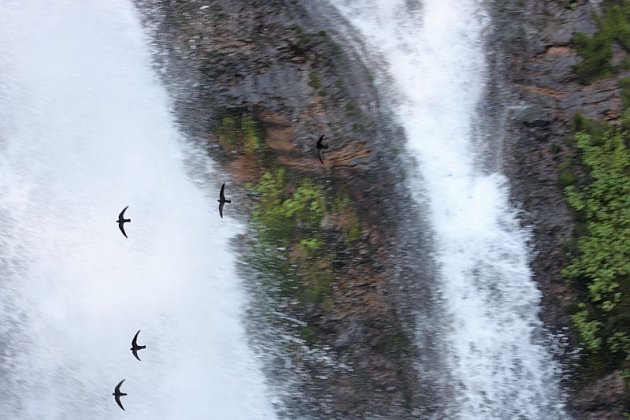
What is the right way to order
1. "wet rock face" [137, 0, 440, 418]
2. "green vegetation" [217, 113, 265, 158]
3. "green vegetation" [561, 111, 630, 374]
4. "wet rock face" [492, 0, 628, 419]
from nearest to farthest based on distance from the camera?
1. "green vegetation" [561, 111, 630, 374]
2. "wet rock face" [492, 0, 628, 419]
3. "wet rock face" [137, 0, 440, 418]
4. "green vegetation" [217, 113, 265, 158]

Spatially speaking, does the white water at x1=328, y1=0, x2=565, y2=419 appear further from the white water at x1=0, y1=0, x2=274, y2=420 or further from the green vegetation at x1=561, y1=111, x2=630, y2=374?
the white water at x1=0, y1=0, x2=274, y2=420

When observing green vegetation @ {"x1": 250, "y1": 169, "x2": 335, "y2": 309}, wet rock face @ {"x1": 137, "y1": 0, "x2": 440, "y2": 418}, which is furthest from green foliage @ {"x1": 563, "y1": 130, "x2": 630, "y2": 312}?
green vegetation @ {"x1": 250, "y1": 169, "x2": 335, "y2": 309}

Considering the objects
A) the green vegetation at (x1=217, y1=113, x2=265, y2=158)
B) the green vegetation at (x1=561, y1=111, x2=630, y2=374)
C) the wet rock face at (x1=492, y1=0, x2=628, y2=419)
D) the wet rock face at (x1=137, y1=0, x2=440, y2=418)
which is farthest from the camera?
the green vegetation at (x1=217, y1=113, x2=265, y2=158)

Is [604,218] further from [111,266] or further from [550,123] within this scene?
[111,266]

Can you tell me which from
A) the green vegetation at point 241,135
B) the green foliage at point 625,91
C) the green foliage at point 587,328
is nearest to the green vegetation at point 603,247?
the green foliage at point 587,328

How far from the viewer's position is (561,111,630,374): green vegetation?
783cm

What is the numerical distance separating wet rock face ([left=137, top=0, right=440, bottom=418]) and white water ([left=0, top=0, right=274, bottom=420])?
0.77 meters

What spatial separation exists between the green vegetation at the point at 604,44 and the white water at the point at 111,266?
5070 mm

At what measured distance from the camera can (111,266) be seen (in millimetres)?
8359

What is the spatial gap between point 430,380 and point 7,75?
7110 mm

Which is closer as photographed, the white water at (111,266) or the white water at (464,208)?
the white water at (464,208)

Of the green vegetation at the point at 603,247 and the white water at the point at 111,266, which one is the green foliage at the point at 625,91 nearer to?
the green vegetation at the point at 603,247

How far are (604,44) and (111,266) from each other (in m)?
7.13

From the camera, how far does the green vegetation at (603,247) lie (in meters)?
7.83
